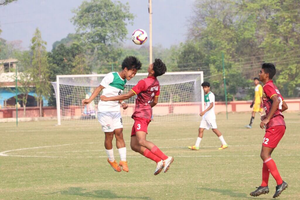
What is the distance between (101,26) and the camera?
287ft

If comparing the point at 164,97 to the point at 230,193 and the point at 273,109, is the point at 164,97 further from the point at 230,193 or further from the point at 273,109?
the point at 273,109

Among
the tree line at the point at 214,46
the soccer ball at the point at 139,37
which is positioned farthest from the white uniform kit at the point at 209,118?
the tree line at the point at 214,46

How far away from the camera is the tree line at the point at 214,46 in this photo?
56031mm

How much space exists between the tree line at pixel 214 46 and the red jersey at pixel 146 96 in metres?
40.3

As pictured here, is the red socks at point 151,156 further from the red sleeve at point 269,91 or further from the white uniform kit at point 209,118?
the white uniform kit at point 209,118

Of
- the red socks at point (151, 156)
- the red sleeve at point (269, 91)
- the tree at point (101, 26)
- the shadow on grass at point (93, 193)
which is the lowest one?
the shadow on grass at point (93, 193)

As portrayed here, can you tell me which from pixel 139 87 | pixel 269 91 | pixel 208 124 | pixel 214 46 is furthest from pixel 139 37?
pixel 214 46

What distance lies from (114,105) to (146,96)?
1.18 meters

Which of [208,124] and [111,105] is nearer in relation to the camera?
[111,105]

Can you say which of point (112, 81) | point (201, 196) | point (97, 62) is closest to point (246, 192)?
point (201, 196)

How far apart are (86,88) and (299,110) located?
24.6 m

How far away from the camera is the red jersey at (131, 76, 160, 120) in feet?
29.7

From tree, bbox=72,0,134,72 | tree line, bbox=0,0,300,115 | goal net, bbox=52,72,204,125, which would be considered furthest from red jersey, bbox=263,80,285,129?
tree, bbox=72,0,134,72

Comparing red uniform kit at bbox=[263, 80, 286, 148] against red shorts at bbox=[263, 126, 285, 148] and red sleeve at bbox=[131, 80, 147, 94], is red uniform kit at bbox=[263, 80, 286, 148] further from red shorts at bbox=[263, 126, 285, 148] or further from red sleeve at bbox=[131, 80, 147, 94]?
red sleeve at bbox=[131, 80, 147, 94]
